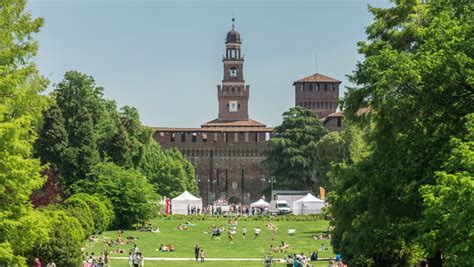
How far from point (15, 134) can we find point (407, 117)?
27.5 feet

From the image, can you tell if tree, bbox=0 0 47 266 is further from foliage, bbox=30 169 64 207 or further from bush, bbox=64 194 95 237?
bush, bbox=64 194 95 237

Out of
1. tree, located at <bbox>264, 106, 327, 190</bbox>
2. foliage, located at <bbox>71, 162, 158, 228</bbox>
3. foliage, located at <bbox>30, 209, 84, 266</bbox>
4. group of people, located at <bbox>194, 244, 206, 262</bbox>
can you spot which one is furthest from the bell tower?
foliage, located at <bbox>30, 209, 84, 266</bbox>

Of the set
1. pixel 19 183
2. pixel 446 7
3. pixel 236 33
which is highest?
pixel 236 33

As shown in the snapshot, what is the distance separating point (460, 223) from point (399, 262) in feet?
36.6

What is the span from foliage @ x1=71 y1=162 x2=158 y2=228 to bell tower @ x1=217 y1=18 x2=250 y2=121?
67886 millimetres

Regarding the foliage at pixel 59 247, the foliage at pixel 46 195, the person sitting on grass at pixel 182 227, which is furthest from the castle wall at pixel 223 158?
the foliage at pixel 59 247

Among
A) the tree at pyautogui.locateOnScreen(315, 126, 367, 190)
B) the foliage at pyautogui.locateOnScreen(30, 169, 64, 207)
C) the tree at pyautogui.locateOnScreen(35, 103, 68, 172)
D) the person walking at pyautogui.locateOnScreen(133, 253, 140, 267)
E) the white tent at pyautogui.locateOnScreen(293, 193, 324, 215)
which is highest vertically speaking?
the tree at pyautogui.locateOnScreen(315, 126, 367, 190)

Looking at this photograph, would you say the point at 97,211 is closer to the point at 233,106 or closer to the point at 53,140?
the point at 53,140

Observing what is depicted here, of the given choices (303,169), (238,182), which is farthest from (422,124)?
(238,182)

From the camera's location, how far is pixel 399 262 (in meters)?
26.5

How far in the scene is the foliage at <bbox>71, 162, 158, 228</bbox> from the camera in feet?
165

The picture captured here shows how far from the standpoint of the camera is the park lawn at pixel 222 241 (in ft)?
129

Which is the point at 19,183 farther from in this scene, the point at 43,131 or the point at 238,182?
the point at 238,182

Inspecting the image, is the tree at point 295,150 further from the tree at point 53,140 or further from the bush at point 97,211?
the bush at point 97,211
